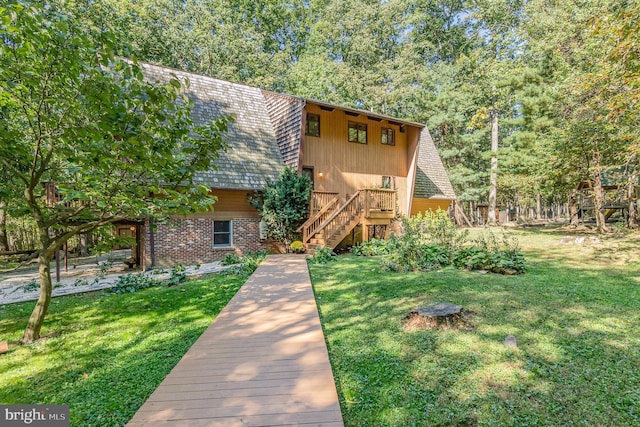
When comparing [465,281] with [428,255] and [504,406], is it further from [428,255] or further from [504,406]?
[504,406]

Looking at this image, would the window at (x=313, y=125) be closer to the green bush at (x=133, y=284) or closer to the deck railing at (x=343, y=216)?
the deck railing at (x=343, y=216)

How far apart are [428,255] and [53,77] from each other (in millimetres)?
8291

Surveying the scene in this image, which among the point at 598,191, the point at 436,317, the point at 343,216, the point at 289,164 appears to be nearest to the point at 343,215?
the point at 343,216

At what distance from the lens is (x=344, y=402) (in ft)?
9.21

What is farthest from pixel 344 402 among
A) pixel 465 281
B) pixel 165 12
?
pixel 165 12

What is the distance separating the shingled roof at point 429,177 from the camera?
1808 centimetres

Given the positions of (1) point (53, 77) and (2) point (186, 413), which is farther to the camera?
(1) point (53, 77)

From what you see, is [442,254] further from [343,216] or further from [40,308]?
[40,308]

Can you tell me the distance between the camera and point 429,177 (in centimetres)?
1908

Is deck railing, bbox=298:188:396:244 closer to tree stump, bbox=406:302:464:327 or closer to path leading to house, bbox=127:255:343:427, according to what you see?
path leading to house, bbox=127:255:343:427

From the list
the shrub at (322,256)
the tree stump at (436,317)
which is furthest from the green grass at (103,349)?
the shrub at (322,256)

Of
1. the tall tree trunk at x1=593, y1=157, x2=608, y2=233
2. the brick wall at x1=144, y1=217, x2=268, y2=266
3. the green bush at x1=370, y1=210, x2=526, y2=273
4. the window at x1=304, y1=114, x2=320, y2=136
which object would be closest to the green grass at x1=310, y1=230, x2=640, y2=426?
the green bush at x1=370, y1=210, x2=526, y2=273

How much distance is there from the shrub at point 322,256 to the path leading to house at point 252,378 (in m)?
4.89

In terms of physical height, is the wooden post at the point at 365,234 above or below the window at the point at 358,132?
below
